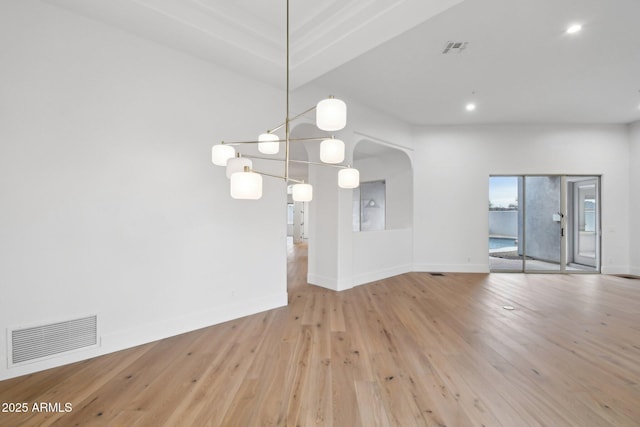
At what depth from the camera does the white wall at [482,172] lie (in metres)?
5.81

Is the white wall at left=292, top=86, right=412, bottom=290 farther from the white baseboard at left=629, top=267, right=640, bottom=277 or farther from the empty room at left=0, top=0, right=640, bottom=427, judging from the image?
the white baseboard at left=629, top=267, right=640, bottom=277

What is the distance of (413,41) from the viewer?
9.93 ft

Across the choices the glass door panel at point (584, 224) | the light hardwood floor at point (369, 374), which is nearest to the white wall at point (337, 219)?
the light hardwood floor at point (369, 374)

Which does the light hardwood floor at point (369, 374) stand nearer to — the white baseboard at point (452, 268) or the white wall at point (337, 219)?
the white wall at point (337, 219)

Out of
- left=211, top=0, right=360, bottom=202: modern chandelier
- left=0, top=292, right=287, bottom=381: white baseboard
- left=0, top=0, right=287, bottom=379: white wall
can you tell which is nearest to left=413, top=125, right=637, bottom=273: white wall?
left=0, top=292, right=287, bottom=381: white baseboard

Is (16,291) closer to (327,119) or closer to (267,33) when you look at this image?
(327,119)

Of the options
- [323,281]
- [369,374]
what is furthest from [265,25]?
[323,281]

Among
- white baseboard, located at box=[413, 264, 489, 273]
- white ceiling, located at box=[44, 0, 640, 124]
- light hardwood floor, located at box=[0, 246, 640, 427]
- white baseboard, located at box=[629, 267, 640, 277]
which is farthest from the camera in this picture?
white baseboard, located at box=[413, 264, 489, 273]

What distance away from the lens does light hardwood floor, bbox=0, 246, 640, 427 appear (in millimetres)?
1686

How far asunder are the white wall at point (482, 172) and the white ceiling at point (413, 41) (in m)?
1.51

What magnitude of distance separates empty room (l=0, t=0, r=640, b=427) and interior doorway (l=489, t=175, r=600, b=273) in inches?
60.3

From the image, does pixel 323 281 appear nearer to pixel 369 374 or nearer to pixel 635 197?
pixel 369 374

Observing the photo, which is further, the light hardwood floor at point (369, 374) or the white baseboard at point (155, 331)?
the white baseboard at point (155, 331)

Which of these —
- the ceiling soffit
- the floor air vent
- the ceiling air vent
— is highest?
the ceiling air vent
